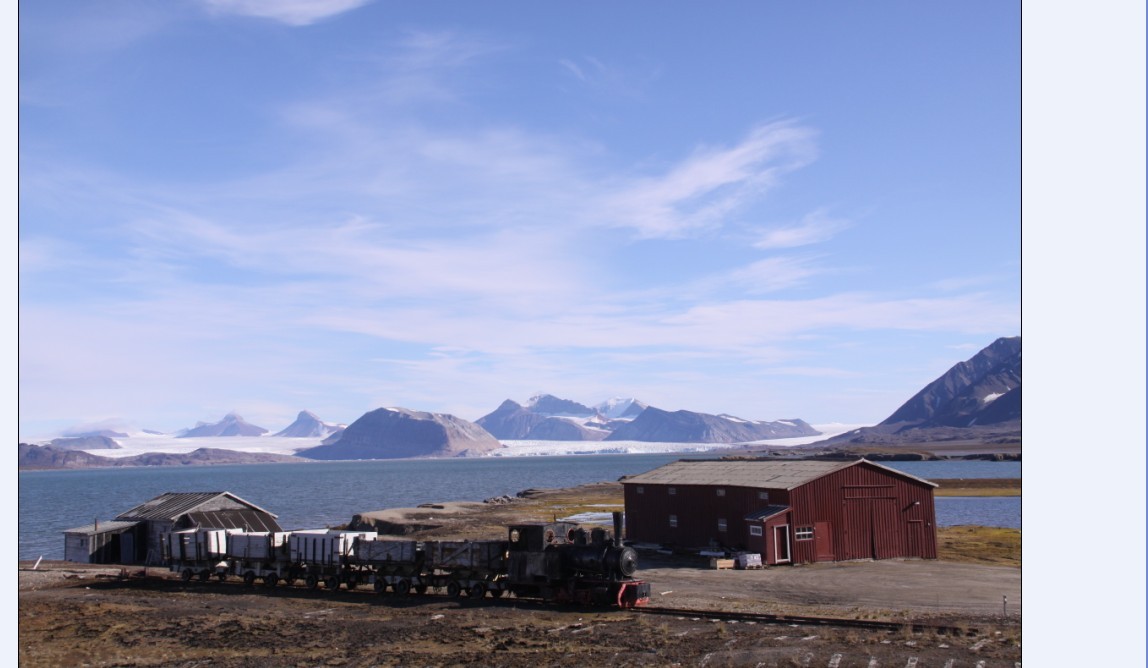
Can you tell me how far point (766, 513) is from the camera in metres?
48.8

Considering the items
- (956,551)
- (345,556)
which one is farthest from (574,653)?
(956,551)

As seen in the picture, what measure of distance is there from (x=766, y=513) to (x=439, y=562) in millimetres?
18814

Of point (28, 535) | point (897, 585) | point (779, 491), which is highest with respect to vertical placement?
point (779, 491)

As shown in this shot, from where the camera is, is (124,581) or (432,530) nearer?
(124,581)

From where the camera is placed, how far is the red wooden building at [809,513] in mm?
48781

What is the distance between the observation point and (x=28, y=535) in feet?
298

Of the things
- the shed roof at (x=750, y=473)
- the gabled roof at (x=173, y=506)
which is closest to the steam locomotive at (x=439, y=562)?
the gabled roof at (x=173, y=506)

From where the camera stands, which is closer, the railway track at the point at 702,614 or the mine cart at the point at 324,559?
the railway track at the point at 702,614

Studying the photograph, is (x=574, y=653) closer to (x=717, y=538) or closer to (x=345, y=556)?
(x=345, y=556)

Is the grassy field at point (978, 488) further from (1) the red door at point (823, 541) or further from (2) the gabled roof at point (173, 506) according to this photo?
(2) the gabled roof at point (173, 506)

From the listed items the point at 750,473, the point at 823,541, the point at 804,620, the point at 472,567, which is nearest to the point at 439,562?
the point at 472,567

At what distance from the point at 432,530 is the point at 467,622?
5207 cm

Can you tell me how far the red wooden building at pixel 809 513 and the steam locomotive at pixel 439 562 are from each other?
14.4m

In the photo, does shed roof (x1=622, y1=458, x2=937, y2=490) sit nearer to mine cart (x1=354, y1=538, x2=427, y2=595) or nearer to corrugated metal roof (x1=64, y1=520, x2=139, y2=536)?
mine cart (x1=354, y1=538, x2=427, y2=595)
